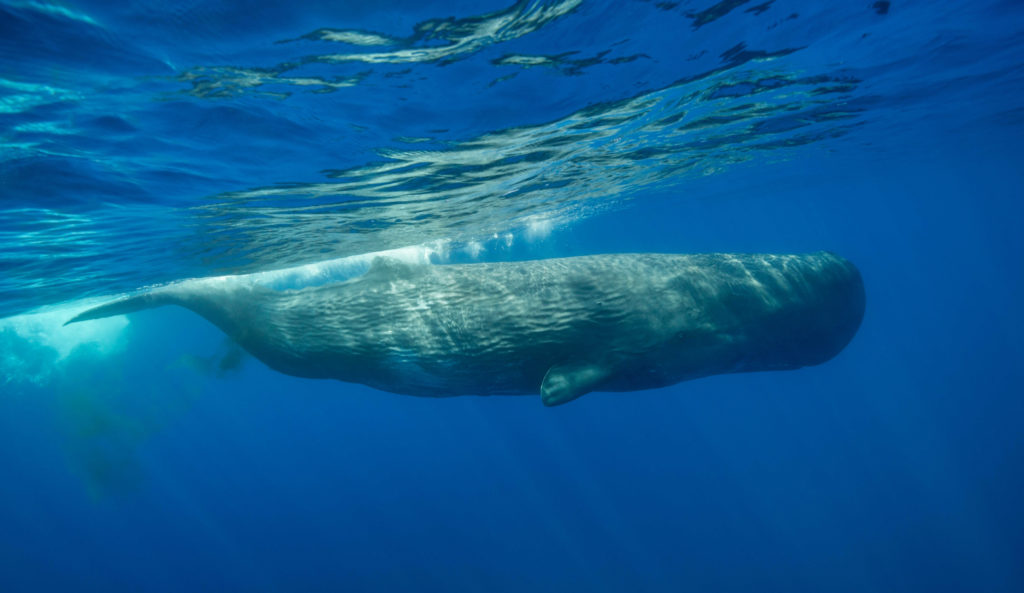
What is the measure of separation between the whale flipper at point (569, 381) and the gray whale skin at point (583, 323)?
0.02 meters

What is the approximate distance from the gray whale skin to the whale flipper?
0.02 m

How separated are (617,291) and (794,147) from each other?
19007 millimetres

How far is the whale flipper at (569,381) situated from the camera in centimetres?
493

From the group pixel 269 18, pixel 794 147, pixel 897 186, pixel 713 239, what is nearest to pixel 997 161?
pixel 897 186

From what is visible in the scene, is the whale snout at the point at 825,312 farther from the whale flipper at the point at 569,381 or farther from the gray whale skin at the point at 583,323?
the whale flipper at the point at 569,381

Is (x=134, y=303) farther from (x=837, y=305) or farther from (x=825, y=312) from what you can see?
(x=837, y=305)

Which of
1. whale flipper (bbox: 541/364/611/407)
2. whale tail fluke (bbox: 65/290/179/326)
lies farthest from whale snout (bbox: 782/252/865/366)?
whale tail fluke (bbox: 65/290/179/326)

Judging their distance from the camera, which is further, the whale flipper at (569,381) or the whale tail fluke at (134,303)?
the whale tail fluke at (134,303)

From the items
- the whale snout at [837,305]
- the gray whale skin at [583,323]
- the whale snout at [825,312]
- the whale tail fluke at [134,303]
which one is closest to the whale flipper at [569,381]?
the gray whale skin at [583,323]

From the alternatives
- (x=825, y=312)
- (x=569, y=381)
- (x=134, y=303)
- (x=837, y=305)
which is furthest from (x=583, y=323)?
(x=134, y=303)

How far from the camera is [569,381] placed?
5.11 meters

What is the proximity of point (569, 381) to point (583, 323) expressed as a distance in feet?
2.53

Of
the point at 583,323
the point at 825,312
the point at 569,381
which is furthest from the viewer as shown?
the point at 825,312

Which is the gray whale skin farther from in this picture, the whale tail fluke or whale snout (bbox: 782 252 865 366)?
the whale tail fluke
